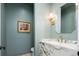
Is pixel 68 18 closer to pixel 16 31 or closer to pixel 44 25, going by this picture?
pixel 44 25

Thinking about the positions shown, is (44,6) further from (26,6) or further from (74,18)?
(74,18)

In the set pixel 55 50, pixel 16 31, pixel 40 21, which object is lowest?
pixel 55 50

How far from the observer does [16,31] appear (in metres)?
1.47

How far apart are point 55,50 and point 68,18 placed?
412 mm

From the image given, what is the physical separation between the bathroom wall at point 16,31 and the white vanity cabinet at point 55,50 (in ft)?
0.50

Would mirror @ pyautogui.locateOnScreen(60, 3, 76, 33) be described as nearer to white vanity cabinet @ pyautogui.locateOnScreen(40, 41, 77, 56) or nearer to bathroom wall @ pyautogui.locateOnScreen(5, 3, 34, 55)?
white vanity cabinet @ pyautogui.locateOnScreen(40, 41, 77, 56)

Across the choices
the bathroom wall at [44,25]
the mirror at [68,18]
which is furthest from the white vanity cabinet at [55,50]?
the mirror at [68,18]

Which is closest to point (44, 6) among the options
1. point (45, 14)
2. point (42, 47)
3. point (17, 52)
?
point (45, 14)

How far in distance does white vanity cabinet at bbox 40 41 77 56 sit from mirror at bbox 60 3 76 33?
221mm

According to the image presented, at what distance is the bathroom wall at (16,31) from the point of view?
1465 mm

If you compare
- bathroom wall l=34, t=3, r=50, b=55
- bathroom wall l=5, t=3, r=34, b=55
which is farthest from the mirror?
bathroom wall l=5, t=3, r=34, b=55

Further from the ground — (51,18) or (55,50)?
(51,18)

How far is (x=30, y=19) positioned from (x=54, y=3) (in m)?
0.33

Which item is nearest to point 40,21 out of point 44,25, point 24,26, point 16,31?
point 44,25
